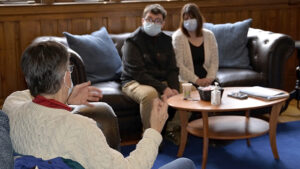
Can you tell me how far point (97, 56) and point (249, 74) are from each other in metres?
1.37

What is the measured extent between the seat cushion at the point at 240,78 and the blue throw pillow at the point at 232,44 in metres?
0.26

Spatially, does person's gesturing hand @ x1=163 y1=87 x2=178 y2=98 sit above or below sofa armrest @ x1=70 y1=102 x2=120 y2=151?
below

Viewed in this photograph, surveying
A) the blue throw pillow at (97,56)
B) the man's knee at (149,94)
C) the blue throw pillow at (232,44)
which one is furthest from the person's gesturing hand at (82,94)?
the blue throw pillow at (232,44)

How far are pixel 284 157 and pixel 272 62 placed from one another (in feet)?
3.54

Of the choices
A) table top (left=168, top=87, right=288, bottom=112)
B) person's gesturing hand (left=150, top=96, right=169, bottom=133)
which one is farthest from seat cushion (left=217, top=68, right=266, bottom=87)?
person's gesturing hand (left=150, top=96, right=169, bottom=133)

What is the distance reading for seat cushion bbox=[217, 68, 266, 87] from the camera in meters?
4.07

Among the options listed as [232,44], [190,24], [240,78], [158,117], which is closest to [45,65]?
[158,117]

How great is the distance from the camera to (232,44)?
178 inches

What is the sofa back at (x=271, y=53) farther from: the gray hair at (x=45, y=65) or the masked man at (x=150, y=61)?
the gray hair at (x=45, y=65)

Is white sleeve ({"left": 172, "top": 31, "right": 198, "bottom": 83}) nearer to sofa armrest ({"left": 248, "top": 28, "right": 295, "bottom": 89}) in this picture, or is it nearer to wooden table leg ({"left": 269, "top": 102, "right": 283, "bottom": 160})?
sofa armrest ({"left": 248, "top": 28, "right": 295, "bottom": 89})

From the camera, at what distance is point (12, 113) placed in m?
1.53

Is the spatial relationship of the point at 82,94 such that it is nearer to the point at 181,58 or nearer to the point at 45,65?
the point at 45,65

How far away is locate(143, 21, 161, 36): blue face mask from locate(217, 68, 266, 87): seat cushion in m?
0.74

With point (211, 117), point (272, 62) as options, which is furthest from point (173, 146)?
point (272, 62)
